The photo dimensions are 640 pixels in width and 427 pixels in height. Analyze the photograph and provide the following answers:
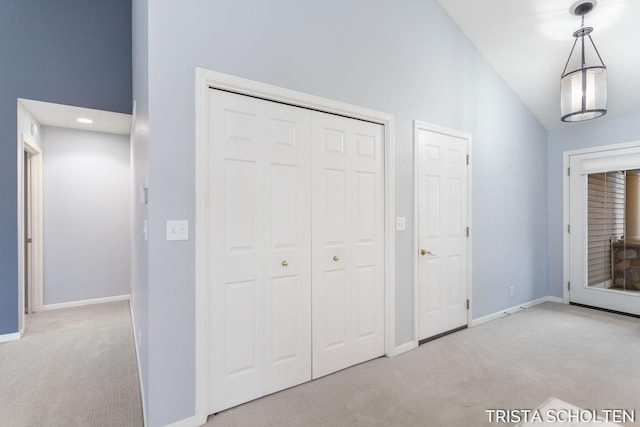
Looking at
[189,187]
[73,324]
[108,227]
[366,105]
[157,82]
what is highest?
[366,105]

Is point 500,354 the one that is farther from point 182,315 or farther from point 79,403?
point 79,403

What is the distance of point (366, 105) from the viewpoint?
2.65 metres

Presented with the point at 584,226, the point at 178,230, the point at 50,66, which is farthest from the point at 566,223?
the point at 50,66

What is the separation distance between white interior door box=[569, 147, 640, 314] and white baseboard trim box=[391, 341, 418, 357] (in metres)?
2.93

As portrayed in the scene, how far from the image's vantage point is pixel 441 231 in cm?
322

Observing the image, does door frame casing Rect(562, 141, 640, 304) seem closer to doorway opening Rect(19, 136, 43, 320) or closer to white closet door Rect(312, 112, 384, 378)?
white closet door Rect(312, 112, 384, 378)

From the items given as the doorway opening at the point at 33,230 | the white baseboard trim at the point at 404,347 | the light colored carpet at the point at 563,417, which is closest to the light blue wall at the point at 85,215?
the doorway opening at the point at 33,230

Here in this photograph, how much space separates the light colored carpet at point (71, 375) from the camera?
1996 millimetres

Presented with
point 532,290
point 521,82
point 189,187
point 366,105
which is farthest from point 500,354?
point 521,82

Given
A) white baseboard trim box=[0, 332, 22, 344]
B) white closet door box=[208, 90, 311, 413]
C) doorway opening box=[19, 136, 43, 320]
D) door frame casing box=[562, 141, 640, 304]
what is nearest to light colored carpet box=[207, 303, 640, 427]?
white closet door box=[208, 90, 311, 413]

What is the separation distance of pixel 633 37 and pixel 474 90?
1.41 meters

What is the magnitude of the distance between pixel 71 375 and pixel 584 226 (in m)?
5.84

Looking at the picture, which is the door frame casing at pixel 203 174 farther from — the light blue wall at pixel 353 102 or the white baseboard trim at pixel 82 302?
the white baseboard trim at pixel 82 302

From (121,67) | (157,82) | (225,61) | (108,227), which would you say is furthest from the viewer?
(108,227)
